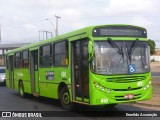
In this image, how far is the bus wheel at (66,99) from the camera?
13.0m

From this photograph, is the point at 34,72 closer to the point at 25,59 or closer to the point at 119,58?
the point at 25,59

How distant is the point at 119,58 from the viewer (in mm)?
11328

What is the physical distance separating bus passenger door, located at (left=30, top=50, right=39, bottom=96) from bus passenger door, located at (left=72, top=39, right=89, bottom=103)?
4547mm

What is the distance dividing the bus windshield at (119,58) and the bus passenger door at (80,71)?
1.79ft

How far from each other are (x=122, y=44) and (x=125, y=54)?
1.12ft

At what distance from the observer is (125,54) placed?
11.4 metres

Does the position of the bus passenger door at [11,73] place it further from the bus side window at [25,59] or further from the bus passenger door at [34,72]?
the bus passenger door at [34,72]

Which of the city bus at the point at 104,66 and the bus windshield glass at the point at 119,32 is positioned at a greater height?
the bus windshield glass at the point at 119,32

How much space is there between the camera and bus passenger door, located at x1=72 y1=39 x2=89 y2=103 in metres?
11.6

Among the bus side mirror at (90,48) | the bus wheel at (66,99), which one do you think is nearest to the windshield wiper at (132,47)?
the bus side mirror at (90,48)

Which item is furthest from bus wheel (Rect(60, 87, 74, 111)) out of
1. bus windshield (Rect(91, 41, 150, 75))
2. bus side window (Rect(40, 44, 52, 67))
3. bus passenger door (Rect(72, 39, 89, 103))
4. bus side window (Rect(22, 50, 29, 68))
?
bus side window (Rect(22, 50, 29, 68))

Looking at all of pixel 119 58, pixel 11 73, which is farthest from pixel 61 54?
pixel 11 73

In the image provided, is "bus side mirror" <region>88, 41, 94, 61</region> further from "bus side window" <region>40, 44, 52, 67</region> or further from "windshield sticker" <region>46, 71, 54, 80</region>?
"bus side window" <region>40, 44, 52, 67</region>

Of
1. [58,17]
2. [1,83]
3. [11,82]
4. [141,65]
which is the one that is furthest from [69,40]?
[58,17]
